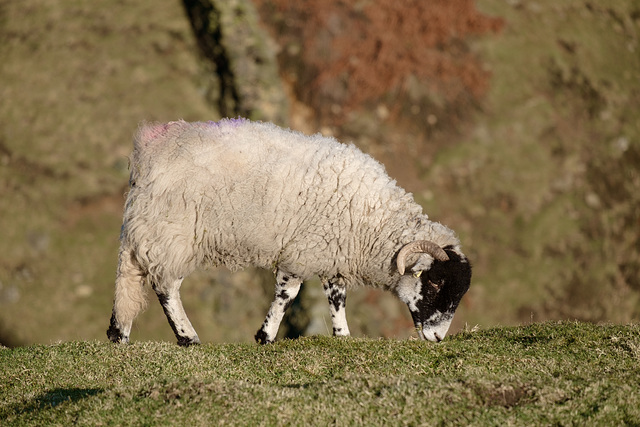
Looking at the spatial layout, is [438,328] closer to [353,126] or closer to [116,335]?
[116,335]

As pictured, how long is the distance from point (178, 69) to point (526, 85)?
11.9 meters

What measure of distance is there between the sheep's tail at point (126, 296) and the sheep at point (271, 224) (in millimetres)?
15

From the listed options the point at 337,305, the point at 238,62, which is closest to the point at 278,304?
the point at 337,305

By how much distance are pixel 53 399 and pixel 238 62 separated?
54.6 feet

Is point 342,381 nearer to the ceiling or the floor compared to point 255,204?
nearer to the floor

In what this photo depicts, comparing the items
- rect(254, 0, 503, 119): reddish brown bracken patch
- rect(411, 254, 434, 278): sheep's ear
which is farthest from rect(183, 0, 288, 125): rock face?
rect(411, 254, 434, 278): sheep's ear

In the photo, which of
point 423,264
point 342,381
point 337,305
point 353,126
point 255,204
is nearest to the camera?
point 342,381

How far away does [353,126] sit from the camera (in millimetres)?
20766

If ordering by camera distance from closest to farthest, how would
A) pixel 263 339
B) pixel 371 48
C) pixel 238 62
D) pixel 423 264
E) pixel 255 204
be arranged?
pixel 255 204
pixel 423 264
pixel 263 339
pixel 238 62
pixel 371 48

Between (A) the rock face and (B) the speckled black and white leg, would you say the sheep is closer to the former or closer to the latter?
(B) the speckled black and white leg

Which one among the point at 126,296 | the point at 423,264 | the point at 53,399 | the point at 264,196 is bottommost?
the point at 53,399

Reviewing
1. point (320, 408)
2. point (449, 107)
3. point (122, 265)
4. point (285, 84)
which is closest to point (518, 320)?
point (449, 107)

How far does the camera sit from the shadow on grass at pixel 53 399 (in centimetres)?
667

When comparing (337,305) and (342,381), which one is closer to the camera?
(342,381)
